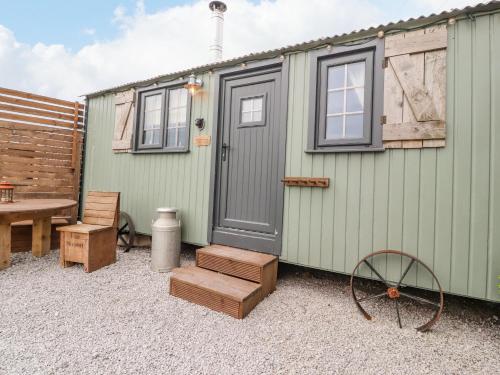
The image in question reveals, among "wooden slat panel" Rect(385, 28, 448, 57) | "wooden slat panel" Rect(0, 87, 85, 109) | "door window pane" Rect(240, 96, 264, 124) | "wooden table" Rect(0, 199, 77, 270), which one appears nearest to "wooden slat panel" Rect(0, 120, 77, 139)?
"wooden slat panel" Rect(0, 87, 85, 109)

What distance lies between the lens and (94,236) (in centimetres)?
340

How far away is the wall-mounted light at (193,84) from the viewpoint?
3.89m

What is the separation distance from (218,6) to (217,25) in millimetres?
389

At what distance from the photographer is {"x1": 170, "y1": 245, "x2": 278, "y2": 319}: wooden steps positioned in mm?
2463

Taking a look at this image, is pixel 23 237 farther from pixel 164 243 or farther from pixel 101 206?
pixel 164 243

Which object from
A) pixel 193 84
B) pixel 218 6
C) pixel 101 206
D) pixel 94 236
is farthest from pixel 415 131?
pixel 218 6

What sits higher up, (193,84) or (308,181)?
(193,84)

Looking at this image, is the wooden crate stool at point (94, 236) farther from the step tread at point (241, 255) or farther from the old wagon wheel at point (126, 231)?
the step tread at point (241, 255)

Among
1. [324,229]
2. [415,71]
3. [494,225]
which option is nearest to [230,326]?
[324,229]

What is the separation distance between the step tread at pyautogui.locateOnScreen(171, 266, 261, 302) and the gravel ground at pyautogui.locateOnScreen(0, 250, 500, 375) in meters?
0.20

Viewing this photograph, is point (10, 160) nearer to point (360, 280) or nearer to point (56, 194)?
point (56, 194)

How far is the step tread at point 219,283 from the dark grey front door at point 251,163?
2.15ft

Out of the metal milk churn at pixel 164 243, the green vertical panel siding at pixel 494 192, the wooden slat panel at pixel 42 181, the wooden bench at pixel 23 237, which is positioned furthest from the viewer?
the wooden slat panel at pixel 42 181

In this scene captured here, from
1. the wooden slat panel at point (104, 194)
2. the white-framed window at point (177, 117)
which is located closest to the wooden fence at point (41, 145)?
the wooden slat panel at point (104, 194)
